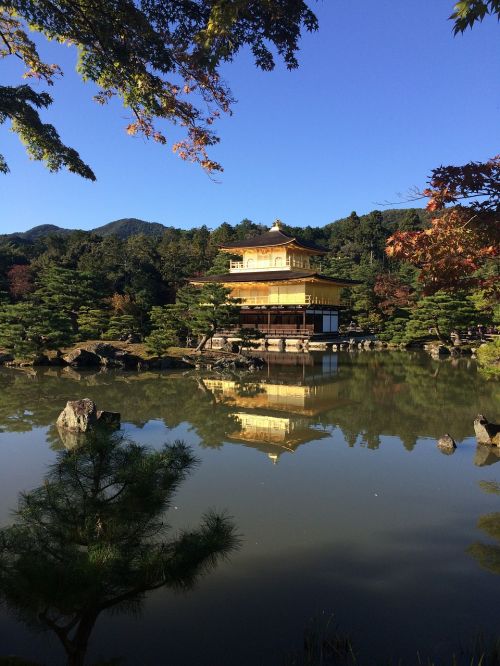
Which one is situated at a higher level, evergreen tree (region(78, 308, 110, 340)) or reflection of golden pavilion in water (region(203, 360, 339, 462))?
evergreen tree (region(78, 308, 110, 340))

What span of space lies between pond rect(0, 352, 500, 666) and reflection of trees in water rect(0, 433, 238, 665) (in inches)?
5.4

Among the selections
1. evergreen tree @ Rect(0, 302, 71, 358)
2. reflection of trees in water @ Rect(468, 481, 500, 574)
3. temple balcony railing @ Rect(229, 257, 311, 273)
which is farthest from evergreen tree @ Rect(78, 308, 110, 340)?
reflection of trees in water @ Rect(468, 481, 500, 574)

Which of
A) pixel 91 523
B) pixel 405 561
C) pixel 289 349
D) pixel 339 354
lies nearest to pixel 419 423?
pixel 405 561

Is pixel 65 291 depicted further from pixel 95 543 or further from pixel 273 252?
pixel 95 543

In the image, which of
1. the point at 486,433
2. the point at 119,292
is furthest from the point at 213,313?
the point at 119,292

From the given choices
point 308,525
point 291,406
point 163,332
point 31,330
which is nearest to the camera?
point 308,525

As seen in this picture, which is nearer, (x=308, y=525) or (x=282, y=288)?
(x=308, y=525)

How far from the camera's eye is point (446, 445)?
6.62 meters

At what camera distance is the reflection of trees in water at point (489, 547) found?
11.5 ft

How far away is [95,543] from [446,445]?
5867mm

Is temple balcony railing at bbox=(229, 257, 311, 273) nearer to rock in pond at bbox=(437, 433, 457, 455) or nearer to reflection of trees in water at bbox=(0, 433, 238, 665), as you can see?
rock in pond at bbox=(437, 433, 457, 455)

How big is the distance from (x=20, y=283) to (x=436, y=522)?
28.3m

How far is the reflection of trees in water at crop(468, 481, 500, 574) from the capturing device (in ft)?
11.5

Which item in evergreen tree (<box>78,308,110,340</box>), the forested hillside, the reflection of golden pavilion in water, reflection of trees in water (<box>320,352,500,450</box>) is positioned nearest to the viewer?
the reflection of golden pavilion in water
